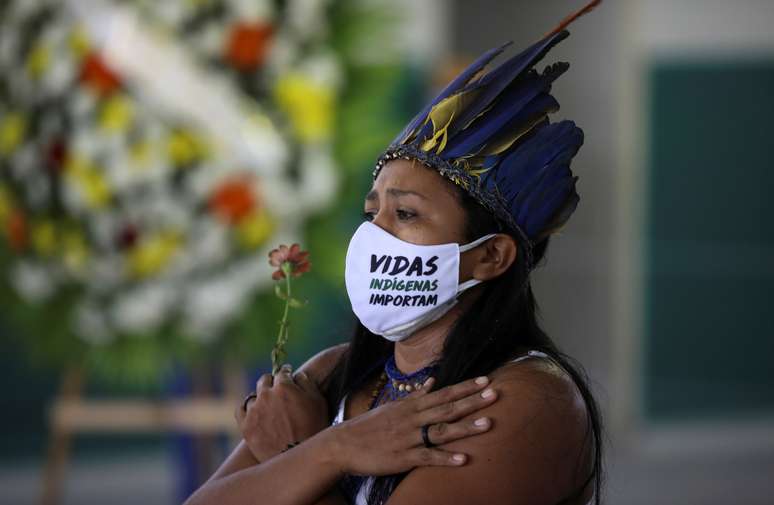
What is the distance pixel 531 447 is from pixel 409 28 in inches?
202

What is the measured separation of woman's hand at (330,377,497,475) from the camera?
1848 millimetres

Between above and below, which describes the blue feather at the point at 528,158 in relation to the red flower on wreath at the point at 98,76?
below

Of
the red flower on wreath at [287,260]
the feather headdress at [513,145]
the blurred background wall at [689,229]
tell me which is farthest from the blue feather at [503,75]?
the blurred background wall at [689,229]

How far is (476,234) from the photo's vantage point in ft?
6.48

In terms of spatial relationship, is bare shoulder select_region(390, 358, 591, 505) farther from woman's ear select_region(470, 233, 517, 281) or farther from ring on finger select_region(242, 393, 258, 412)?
ring on finger select_region(242, 393, 258, 412)

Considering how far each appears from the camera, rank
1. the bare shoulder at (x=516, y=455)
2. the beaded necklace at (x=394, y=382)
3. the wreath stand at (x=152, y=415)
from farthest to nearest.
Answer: the wreath stand at (x=152, y=415), the beaded necklace at (x=394, y=382), the bare shoulder at (x=516, y=455)

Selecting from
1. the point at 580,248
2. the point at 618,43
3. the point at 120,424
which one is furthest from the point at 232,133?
the point at 580,248

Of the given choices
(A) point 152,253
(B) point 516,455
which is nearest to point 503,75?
(B) point 516,455

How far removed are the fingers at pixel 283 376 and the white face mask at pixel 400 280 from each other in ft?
0.62

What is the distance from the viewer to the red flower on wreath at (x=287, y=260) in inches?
82.0

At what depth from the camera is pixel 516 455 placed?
183 cm

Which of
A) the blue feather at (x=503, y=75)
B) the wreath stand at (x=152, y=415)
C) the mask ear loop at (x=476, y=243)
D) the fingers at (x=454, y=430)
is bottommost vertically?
the fingers at (x=454, y=430)

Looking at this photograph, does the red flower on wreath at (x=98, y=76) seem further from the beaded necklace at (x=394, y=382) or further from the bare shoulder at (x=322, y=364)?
the beaded necklace at (x=394, y=382)

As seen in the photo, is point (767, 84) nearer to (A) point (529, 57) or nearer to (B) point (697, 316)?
(B) point (697, 316)
